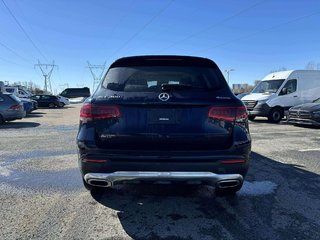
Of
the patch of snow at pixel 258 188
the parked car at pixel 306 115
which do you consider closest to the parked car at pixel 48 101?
the parked car at pixel 306 115

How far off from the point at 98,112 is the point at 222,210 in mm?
1935

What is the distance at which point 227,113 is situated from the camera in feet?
11.6

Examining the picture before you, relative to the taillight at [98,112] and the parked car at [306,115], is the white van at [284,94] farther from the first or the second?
the taillight at [98,112]

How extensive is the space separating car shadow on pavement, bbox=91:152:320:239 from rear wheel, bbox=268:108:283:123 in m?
10.7

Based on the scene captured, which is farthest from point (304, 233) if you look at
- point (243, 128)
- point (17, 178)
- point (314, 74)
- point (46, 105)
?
point (46, 105)

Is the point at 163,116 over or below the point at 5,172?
over

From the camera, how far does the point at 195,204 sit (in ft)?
14.2

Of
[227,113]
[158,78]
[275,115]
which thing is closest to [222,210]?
[227,113]

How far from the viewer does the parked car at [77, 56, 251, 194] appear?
340cm

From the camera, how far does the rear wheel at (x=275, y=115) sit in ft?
52.0

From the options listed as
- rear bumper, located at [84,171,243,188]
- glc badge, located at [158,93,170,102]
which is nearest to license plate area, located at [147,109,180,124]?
glc badge, located at [158,93,170,102]

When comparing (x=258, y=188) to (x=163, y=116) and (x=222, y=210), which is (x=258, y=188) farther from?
(x=163, y=116)

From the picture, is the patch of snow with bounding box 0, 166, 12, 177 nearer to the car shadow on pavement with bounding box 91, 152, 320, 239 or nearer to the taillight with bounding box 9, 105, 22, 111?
the car shadow on pavement with bounding box 91, 152, 320, 239

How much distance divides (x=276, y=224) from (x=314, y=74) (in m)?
14.6
